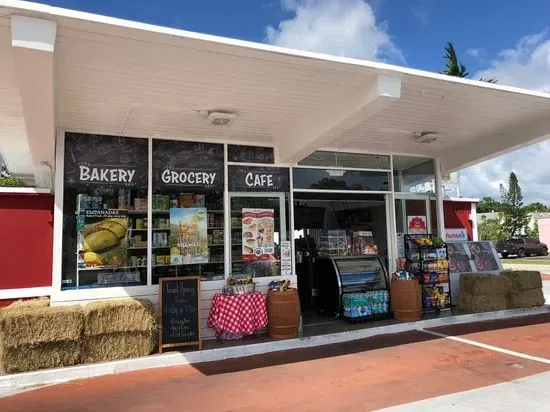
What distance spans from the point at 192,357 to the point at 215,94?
321 centimetres

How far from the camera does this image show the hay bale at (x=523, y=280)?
8.16 m

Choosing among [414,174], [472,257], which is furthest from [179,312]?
[472,257]

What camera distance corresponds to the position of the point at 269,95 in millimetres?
5266

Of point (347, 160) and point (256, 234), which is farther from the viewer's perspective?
point (347, 160)

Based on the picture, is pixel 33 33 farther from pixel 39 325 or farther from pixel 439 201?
pixel 439 201

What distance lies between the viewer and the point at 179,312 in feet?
19.1

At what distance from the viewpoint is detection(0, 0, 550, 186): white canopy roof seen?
366 centimetres

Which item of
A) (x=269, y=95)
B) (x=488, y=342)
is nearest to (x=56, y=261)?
(x=269, y=95)

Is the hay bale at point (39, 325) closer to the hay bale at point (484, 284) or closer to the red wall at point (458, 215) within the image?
the hay bale at point (484, 284)

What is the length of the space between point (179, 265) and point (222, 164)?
5.46 ft

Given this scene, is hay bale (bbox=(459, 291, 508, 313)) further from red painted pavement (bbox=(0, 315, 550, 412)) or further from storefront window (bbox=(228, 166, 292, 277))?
storefront window (bbox=(228, 166, 292, 277))

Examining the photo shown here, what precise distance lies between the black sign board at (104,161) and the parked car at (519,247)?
95.0 feet

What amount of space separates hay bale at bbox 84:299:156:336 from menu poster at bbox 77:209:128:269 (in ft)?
2.81

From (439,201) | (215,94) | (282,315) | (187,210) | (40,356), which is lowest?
(40,356)
